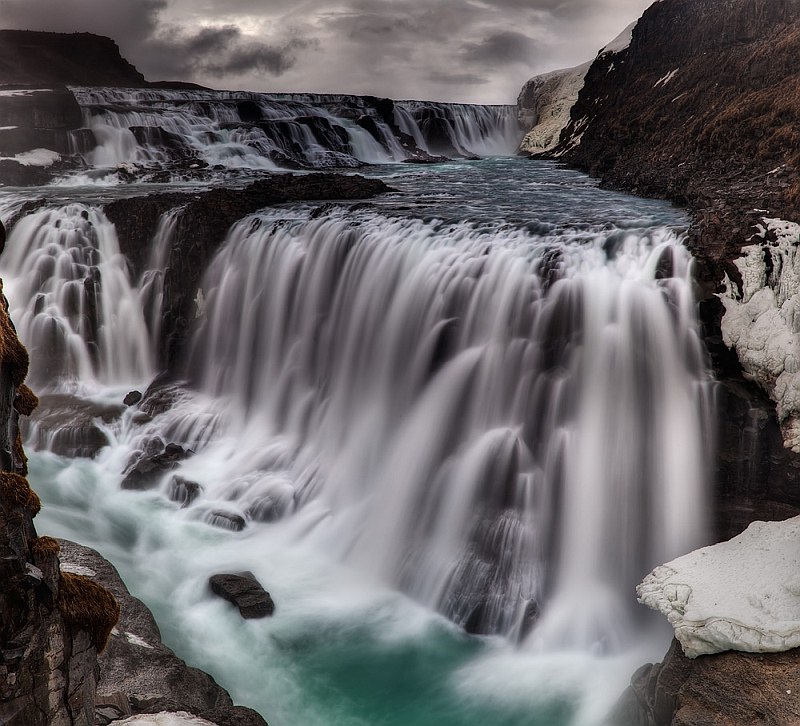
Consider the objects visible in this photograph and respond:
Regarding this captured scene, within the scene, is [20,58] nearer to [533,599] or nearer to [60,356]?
[60,356]

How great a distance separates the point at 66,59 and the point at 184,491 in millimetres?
86984

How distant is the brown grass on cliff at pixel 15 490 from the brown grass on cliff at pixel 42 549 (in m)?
0.18

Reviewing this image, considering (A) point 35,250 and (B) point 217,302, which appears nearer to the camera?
(B) point 217,302

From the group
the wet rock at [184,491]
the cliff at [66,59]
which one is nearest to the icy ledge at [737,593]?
the wet rock at [184,491]

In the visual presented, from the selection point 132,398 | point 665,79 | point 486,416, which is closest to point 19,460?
point 486,416

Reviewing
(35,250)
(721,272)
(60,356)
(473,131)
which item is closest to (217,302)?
(60,356)

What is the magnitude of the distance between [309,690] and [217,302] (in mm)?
7892

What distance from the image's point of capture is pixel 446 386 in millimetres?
9586

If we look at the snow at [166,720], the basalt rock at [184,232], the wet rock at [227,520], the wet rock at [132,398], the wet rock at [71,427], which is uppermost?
the basalt rock at [184,232]

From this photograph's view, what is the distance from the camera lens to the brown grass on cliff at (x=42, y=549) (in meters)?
3.71

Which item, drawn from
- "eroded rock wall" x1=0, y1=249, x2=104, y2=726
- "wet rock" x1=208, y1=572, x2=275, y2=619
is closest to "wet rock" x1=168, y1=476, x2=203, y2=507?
"wet rock" x1=208, y1=572, x2=275, y2=619

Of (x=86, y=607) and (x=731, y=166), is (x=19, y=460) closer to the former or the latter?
(x=86, y=607)

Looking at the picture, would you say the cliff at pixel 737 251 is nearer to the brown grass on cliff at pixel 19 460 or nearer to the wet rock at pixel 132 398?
the brown grass on cliff at pixel 19 460

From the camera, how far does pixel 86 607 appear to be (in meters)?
4.07
